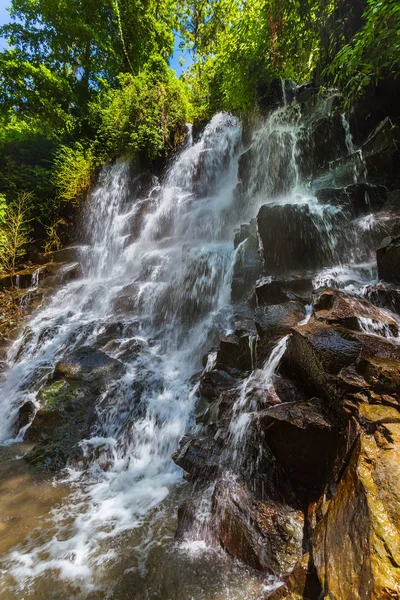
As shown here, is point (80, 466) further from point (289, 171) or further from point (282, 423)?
point (289, 171)

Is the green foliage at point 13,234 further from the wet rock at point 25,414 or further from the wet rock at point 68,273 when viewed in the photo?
the wet rock at point 25,414

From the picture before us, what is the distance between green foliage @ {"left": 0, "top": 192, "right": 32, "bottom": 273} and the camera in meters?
11.2

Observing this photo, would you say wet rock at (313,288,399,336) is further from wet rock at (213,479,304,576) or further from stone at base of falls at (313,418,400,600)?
wet rock at (213,479,304,576)

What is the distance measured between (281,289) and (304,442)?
3.35 m

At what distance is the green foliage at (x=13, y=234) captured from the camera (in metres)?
11.2

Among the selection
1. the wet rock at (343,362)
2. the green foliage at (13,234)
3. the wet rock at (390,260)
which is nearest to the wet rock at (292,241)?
the wet rock at (390,260)

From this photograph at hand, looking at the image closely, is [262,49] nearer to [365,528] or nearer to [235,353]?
[235,353]

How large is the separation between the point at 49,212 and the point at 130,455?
43.8 ft

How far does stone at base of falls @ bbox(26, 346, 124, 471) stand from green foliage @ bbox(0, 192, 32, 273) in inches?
281

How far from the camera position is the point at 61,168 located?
48.0 feet

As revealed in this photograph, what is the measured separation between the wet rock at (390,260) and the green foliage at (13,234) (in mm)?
12060

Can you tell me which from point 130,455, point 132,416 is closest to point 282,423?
point 130,455

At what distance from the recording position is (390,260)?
4.95 m

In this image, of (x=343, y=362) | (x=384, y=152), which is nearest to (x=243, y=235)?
(x=384, y=152)
